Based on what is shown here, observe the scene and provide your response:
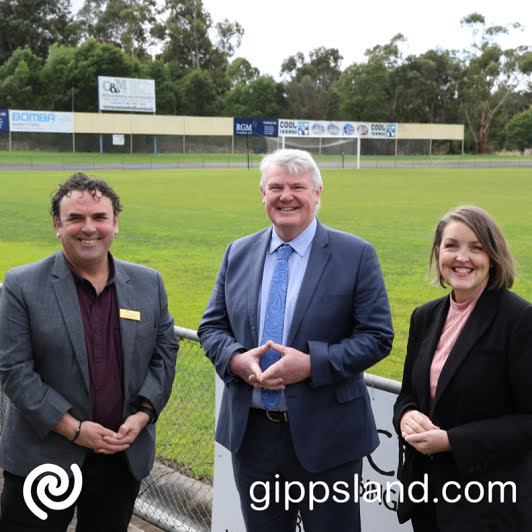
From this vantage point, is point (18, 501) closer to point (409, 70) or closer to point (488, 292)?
point (488, 292)

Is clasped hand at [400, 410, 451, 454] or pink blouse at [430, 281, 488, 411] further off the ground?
pink blouse at [430, 281, 488, 411]

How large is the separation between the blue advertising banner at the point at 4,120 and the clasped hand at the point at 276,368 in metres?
56.7

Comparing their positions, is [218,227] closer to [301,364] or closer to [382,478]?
[382,478]

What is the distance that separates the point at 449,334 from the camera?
2.67 meters

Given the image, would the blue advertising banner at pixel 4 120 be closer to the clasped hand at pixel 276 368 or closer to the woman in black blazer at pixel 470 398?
the clasped hand at pixel 276 368

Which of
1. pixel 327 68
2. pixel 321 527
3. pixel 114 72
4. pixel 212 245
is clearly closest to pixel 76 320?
pixel 321 527

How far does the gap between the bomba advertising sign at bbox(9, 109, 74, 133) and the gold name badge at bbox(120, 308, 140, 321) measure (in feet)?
184

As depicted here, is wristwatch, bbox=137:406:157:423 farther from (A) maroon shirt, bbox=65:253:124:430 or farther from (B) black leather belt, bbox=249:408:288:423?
(B) black leather belt, bbox=249:408:288:423

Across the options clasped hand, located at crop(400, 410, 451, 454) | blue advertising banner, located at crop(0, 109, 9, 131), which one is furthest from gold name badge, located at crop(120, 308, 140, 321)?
blue advertising banner, located at crop(0, 109, 9, 131)

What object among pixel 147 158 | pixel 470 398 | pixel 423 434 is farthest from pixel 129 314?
pixel 147 158

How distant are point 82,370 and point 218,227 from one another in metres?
15.1

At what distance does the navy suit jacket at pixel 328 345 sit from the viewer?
2803 millimetres

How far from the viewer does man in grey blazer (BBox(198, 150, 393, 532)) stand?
2809mm

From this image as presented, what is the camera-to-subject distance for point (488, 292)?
2.62m
